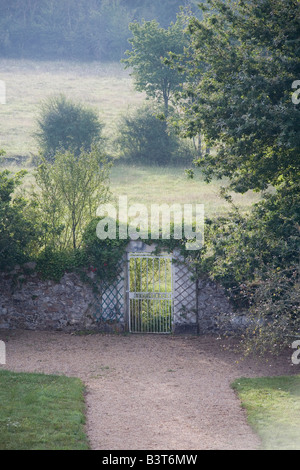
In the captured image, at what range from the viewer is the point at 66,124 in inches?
1599

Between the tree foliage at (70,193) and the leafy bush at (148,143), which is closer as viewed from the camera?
the tree foliage at (70,193)

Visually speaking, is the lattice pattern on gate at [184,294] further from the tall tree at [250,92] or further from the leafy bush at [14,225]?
the leafy bush at [14,225]

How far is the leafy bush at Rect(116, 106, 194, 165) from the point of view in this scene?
38125mm

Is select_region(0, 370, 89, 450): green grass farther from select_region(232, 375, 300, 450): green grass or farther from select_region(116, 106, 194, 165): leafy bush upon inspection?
select_region(116, 106, 194, 165): leafy bush

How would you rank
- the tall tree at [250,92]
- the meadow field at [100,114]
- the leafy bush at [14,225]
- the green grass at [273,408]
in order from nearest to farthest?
the green grass at [273,408], the tall tree at [250,92], the leafy bush at [14,225], the meadow field at [100,114]

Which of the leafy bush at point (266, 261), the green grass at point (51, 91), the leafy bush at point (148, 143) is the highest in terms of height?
the green grass at point (51, 91)

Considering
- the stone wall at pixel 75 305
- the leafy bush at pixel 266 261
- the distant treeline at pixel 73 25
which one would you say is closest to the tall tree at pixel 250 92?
the leafy bush at pixel 266 261

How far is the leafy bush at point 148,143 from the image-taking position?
125 ft

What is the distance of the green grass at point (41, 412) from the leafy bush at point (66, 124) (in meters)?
29.4

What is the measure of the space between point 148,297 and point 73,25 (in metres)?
59.2

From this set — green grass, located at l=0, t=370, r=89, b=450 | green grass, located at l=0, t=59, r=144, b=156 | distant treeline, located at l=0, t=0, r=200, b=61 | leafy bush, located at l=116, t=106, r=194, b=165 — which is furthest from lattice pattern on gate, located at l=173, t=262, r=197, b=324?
distant treeline, located at l=0, t=0, r=200, b=61

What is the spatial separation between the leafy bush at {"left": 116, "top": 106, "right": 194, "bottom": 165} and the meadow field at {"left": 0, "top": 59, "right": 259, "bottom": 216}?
1098mm

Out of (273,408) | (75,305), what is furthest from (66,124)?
(273,408)
